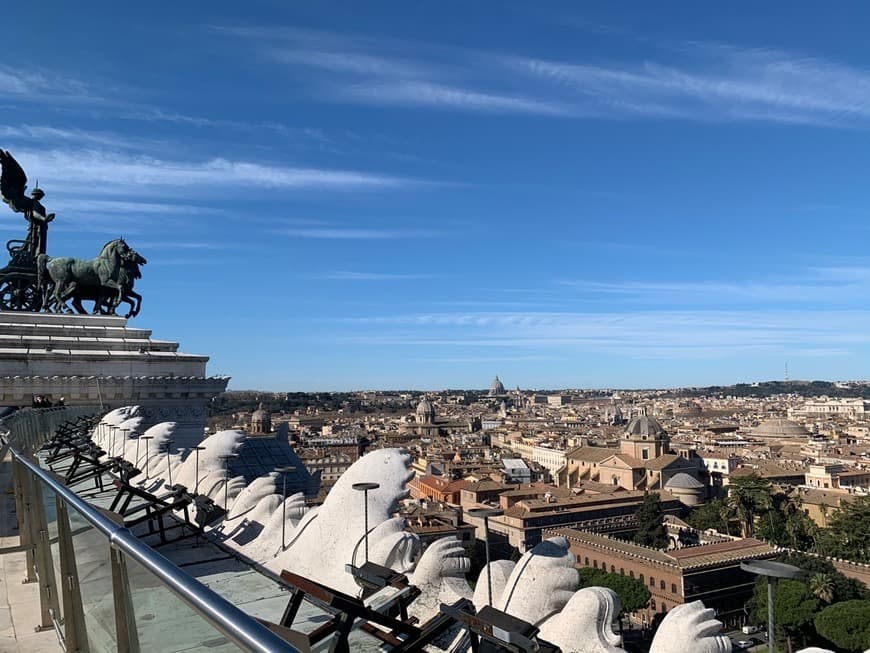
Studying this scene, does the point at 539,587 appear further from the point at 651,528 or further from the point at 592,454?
the point at 592,454

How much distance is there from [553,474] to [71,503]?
207 ft

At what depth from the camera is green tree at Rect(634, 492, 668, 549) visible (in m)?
37.8

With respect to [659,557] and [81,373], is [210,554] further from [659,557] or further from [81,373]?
[659,557]

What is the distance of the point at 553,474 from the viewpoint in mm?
62969

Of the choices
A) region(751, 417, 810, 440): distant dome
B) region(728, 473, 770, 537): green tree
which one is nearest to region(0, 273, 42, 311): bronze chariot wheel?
region(728, 473, 770, 537): green tree

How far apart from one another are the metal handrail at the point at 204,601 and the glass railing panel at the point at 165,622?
49mm

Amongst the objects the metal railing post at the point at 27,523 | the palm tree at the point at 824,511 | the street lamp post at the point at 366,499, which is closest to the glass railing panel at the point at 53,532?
the metal railing post at the point at 27,523

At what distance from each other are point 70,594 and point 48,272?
1671 cm

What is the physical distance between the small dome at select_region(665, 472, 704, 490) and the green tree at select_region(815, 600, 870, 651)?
27.2 m

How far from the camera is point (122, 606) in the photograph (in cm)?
186

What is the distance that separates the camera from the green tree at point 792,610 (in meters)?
23.2

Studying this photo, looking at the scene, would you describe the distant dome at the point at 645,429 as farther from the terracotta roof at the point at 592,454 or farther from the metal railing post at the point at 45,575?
the metal railing post at the point at 45,575

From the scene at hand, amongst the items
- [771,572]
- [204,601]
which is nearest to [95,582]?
[204,601]

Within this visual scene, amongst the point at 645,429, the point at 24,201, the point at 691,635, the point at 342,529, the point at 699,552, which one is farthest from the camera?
the point at 645,429
